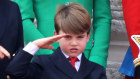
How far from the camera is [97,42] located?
2.74 m

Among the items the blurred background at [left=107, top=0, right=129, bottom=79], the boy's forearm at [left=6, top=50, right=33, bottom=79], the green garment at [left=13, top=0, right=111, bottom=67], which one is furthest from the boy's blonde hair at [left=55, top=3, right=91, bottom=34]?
the blurred background at [left=107, top=0, right=129, bottom=79]

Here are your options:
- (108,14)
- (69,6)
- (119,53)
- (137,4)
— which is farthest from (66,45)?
(119,53)

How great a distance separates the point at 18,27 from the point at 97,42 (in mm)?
630

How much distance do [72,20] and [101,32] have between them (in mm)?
621

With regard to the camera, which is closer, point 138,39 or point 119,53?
point 138,39

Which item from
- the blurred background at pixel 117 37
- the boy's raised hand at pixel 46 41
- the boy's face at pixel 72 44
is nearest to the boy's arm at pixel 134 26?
the boy's face at pixel 72 44

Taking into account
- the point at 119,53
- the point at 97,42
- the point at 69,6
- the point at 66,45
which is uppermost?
the point at 69,6

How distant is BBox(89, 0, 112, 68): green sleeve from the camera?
2.70 metres

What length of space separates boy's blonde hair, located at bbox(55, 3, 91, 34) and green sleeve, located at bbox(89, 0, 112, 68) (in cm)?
50

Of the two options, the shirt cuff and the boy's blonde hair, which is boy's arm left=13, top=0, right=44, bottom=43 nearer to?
the boy's blonde hair

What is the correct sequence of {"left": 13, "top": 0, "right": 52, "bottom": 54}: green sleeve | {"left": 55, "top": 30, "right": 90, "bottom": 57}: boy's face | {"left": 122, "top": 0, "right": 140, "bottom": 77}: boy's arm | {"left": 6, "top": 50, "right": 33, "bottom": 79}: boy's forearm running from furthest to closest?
{"left": 13, "top": 0, "right": 52, "bottom": 54}: green sleeve → {"left": 122, "top": 0, "right": 140, "bottom": 77}: boy's arm → {"left": 55, "top": 30, "right": 90, "bottom": 57}: boy's face → {"left": 6, "top": 50, "right": 33, "bottom": 79}: boy's forearm

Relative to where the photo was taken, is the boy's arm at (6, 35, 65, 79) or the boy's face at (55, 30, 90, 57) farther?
the boy's face at (55, 30, 90, 57)

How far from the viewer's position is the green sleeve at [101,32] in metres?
2.70

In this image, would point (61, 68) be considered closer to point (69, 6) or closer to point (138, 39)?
point (69, 6)
